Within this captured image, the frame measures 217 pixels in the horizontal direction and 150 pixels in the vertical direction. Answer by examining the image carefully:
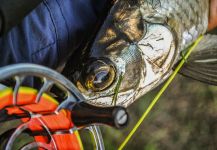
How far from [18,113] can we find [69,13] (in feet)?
1.85

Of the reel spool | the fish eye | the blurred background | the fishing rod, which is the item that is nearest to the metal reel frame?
the reel spool

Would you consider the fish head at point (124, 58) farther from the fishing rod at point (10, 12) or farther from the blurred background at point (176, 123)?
the blurred background at point (176, 123)

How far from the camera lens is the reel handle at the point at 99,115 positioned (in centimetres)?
70

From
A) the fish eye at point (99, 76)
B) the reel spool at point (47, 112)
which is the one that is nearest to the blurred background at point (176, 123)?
the fish eye at point (99, 76)

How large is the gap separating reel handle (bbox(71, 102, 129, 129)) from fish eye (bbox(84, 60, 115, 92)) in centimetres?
29

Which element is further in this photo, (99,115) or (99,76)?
(99,76)

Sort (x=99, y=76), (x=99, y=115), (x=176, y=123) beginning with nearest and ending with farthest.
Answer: (x=99, y=115) → (x=99, y=76) → (x=176, y=123)

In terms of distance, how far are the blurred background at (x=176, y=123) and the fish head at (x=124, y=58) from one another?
68 centimetres

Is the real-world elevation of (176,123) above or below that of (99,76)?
below

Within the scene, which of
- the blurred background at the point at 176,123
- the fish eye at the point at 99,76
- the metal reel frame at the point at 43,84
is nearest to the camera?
the metal reel frame at the point at 43,84

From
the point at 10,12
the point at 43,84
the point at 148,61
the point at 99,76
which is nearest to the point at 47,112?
the point at 43,84

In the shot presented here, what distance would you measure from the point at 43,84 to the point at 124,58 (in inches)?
15.3

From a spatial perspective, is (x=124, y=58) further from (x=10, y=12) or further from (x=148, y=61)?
(x=10, y=12)

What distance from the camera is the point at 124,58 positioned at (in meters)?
1.09
